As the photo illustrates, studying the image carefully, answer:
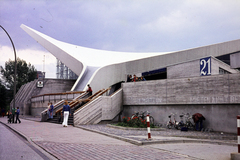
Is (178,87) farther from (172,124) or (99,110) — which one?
(99,110)

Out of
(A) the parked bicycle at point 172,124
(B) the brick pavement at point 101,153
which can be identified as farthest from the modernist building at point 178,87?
(B) the brick pavement at point 101,153

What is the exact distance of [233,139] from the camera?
37.9 feet

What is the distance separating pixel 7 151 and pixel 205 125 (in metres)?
10.8

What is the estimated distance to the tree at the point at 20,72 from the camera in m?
64.2

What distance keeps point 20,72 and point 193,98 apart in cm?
5923

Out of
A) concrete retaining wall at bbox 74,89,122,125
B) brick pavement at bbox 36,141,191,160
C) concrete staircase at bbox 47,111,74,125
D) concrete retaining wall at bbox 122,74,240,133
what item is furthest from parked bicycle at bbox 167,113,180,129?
brick pavement at bbox 36,141,191,160

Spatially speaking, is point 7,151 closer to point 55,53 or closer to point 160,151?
point 160,151

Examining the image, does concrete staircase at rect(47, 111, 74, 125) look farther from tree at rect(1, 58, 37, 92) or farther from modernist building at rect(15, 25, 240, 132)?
tree at rect(1, 58, 37, 92)

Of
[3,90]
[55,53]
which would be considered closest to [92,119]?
[55,53]

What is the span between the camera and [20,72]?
6588cm

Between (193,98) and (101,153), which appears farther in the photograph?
(193,98)

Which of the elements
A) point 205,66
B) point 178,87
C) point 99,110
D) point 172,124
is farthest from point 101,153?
point 205,66

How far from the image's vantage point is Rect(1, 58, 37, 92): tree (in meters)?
64.2

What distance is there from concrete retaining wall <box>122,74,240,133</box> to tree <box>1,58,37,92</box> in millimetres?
51819
